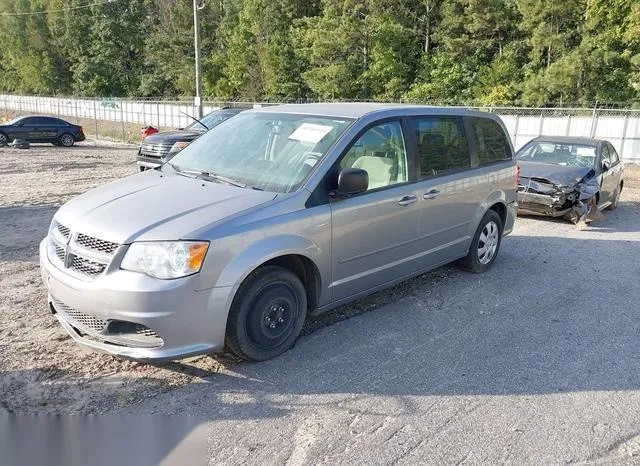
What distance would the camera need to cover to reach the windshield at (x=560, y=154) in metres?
10.3

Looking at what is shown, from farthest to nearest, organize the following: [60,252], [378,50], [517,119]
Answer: [378,50], [517,119], [60,252]

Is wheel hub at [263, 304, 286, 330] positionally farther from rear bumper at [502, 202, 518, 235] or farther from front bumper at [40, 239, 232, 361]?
rear bumper at [502, 202, 518, 235]

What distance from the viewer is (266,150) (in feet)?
14.6

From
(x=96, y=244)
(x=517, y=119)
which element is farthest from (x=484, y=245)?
(x=517, y=119)

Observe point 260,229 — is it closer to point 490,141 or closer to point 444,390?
point 444,390

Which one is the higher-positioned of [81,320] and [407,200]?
[407,200]

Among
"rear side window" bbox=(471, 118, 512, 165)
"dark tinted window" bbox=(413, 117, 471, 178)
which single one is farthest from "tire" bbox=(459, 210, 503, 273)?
"dark tinted window" bbox=(413, 117, 471, 178)

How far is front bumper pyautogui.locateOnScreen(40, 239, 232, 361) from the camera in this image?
3.29 meters

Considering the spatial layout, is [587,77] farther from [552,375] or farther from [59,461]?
[59,461]

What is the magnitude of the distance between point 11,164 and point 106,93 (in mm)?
58651

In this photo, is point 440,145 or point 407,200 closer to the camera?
point 407,200

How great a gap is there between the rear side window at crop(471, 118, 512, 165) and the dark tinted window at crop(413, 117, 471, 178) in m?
0.30

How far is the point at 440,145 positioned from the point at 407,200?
919mm

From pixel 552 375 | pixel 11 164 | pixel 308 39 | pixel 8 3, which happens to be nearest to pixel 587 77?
pixel 308 39
